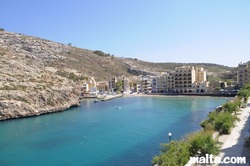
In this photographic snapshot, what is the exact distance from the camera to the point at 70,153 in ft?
78.4

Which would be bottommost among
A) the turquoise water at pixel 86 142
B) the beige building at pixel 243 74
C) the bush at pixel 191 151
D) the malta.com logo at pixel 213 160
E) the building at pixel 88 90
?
the turquoise water at pixel 86 142

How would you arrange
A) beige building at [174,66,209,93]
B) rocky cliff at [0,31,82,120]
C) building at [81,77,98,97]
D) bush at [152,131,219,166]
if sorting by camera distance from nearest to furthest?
bush at [152,131,219,166] < rocky cliff at [0,31,82,120] < beige building at [174,66,209,93] < building at [81,77,98,97]

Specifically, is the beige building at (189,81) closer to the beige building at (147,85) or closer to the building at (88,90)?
the beige building at (147,85)

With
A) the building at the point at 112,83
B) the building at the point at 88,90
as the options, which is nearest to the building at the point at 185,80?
the building at the point at 112,83

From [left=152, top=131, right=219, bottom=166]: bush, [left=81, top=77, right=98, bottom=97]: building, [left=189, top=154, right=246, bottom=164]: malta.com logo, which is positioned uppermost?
[left=81, top=77, right=98, bottom=97]: building

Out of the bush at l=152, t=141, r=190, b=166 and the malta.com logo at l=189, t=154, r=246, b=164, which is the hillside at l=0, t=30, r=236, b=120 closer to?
the bush at l=152, t=141, r=190, b=166

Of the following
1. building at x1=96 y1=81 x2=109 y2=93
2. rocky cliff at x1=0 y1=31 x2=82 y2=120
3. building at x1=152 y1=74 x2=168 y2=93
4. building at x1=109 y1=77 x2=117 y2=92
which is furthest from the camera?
building at x1=109 y1=77 x2=117 y2=92

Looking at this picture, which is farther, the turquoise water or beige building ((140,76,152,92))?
beige building ((140,76,152,92))

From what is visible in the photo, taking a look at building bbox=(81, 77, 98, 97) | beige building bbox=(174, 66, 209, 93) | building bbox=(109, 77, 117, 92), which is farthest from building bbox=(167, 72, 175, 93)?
building bbox=(81, 77, 98, 97)

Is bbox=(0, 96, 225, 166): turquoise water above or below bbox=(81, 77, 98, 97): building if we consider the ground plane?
below

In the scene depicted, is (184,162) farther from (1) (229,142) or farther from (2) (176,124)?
(2) (176,124)

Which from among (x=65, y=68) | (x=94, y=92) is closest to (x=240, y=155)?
(x=94, y=92)

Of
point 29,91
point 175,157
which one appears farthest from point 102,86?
point 175,157

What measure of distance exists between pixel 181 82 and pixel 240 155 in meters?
78.8
